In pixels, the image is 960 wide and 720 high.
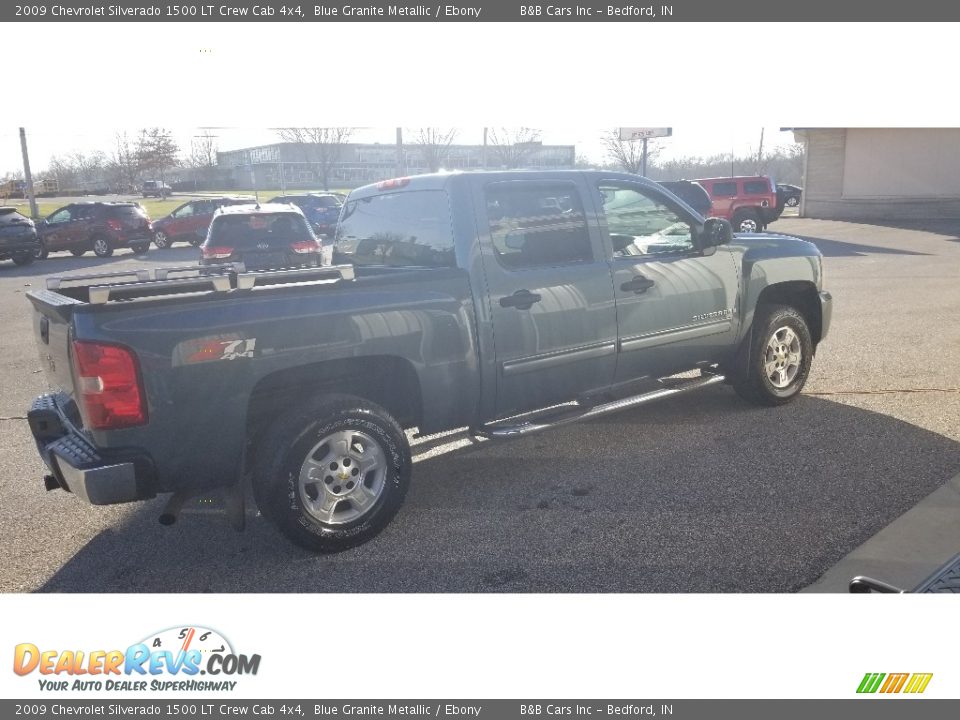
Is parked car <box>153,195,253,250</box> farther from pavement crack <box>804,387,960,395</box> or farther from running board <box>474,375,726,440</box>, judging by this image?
running board <box>474,375,726,440</box>

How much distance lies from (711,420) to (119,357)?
160 inches

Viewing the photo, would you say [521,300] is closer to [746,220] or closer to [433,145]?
[433,145]

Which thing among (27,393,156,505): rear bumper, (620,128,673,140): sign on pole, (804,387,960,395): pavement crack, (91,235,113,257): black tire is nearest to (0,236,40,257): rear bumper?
(91,235,113,257): black tire

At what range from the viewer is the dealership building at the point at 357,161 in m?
7.50

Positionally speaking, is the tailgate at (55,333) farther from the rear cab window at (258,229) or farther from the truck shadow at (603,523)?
the rear cab window at (258,229)

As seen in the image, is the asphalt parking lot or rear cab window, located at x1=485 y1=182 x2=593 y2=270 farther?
rear cab window, located at x1=485 y1=182 x2=593 y2=270

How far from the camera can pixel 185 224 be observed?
957 inches

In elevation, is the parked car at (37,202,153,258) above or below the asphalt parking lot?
above

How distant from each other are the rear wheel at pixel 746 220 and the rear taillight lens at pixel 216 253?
1753 centimetres

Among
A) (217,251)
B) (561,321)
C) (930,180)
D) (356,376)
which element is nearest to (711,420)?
(561,321)

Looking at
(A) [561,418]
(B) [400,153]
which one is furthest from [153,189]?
(A) [561,418]

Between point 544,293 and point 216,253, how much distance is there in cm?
678

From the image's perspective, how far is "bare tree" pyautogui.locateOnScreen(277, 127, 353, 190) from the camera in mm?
6789

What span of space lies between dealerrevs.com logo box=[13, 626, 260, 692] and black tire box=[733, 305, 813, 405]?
13.7 feet
